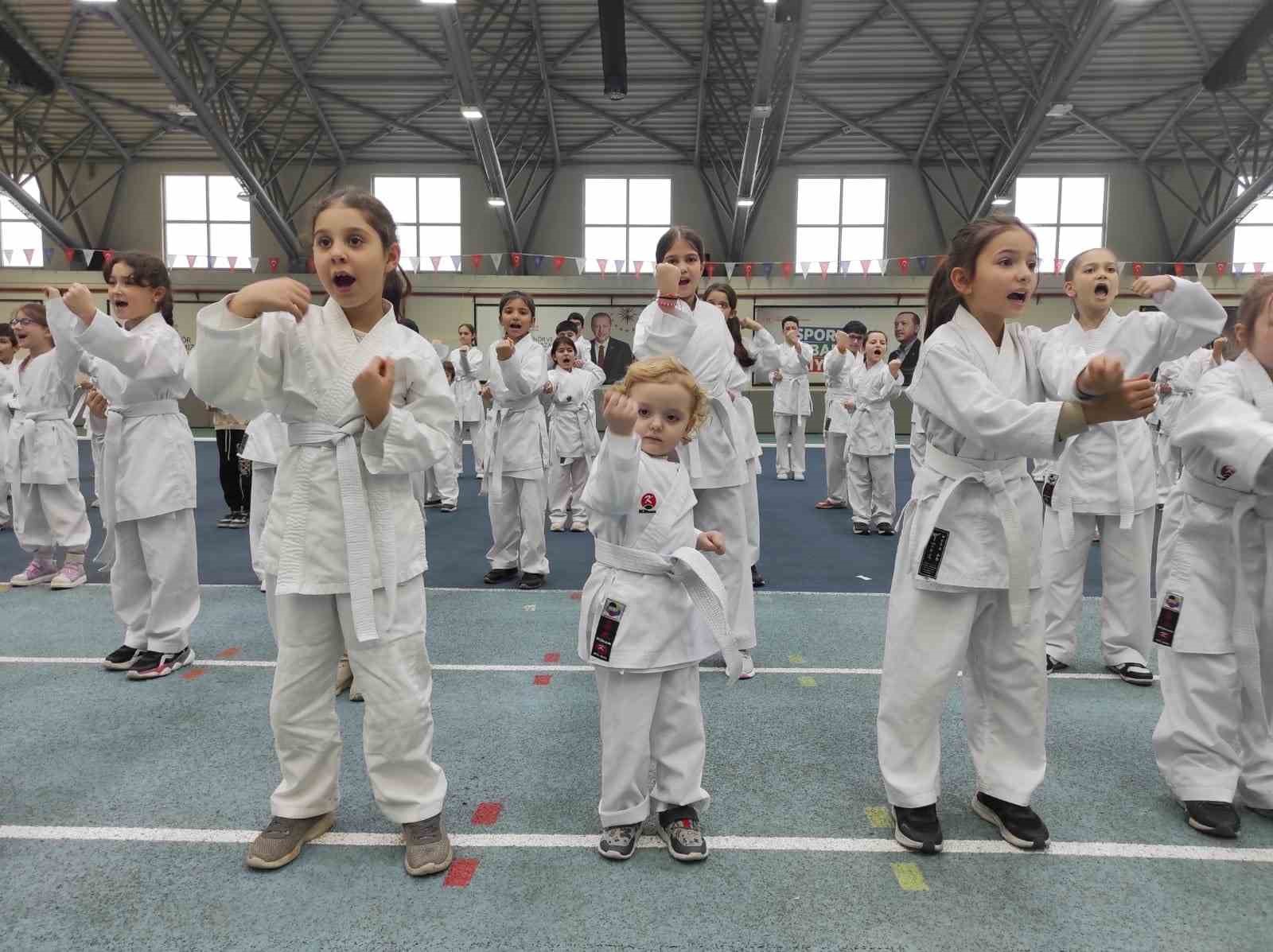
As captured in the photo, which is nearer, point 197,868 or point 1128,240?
point 197,868

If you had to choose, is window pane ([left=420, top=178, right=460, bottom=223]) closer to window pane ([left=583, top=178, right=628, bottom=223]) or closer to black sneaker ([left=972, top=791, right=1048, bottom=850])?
window pane ([left=583, top=178, right=628, bottom=223])

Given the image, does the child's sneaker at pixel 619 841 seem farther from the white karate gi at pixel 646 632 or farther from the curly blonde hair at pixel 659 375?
the curly blonde hair at pixel 659 375

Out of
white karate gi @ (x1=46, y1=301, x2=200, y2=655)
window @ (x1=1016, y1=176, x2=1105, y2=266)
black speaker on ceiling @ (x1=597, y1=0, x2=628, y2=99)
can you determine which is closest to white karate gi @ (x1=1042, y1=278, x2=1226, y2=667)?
white karate gi @ (x1=46, y1=301, x2=200, y2=655)

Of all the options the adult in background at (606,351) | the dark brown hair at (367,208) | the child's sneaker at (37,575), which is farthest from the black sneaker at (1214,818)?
the adult in background at (606,351)

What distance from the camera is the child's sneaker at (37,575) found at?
514cm

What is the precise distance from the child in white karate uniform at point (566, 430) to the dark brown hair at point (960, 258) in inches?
192

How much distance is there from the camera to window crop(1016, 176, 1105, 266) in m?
16.4

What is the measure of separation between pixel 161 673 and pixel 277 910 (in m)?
2.00

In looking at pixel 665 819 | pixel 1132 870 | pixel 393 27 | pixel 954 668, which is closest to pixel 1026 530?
pixel 954 668

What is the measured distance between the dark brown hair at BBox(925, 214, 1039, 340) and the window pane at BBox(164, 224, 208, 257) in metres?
18.0

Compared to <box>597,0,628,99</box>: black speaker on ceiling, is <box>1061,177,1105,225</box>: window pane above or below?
below

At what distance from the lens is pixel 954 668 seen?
2.25 meters

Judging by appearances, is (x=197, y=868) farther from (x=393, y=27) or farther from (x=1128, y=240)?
(x=1128, y=240)

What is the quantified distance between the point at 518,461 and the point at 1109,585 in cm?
327
